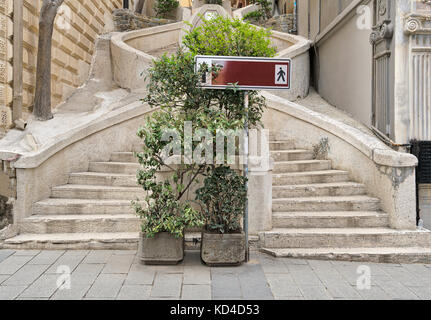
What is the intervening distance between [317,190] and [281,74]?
2566 millimetres

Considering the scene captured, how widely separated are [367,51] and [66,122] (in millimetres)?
6974

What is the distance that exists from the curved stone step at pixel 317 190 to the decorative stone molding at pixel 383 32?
2893mm

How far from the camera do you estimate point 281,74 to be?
4.97 meters

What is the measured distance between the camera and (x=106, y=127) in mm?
7879

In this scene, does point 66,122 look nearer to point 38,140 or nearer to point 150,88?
point 38,140

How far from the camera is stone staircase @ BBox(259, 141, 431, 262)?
215 inches

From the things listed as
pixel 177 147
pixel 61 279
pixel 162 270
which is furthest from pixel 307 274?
pixel 61 279

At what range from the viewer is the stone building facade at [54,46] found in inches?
306

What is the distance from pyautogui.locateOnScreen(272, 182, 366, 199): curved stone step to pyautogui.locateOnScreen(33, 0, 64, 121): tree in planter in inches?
217

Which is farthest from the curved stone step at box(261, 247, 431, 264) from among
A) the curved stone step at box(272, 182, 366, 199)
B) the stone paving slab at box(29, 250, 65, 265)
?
the stone paving slab at box(29, 250, 65, 265)

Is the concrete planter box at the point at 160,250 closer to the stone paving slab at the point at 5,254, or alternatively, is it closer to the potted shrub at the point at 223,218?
the potted shrub at the point at 223,218

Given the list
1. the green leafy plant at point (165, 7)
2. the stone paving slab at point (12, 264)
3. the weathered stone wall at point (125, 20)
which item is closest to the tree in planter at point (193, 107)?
the stone paving slab at point (12, 264)

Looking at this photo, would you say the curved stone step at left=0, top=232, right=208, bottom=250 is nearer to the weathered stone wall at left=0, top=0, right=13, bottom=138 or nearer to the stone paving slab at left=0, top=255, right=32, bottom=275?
the stone paving slab at left=0, top=255, right=32, bottom=275
